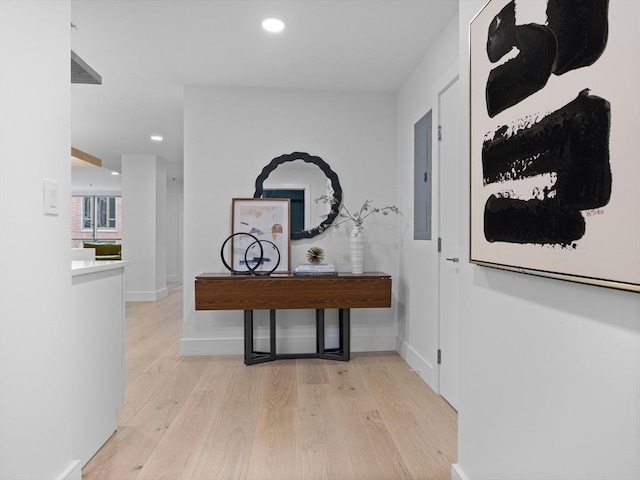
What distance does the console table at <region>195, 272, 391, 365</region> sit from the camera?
312 cm

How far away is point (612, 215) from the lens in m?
0.80

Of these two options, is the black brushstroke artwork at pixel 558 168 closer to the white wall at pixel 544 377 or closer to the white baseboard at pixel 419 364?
the white wall at pixel 544 377

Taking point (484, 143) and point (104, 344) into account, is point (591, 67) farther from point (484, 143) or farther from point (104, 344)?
point (104, 344)

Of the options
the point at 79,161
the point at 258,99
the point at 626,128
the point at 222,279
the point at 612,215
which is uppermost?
the point at 258,99

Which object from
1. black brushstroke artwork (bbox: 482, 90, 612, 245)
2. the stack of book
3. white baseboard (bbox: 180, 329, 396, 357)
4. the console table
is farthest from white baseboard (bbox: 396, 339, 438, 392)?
black brushstroke artwork (bbox: 482, 90, 612, 245)

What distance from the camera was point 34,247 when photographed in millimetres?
1327

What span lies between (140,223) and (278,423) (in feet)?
17.1

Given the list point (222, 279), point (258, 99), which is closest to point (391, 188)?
point (258, 99)

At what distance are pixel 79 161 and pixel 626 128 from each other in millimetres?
4835

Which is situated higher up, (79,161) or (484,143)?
Result: (79,161)

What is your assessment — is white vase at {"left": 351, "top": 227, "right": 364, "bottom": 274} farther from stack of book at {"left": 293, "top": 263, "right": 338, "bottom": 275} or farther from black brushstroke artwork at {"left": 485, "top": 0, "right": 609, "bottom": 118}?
black brushstroke artwork at {"left": 485, "top": 0, "right": 609, "bottom": 118}

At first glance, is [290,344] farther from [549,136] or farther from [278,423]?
[549,136]

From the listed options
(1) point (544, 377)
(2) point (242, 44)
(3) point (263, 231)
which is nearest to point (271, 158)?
(3) point (263, 231)

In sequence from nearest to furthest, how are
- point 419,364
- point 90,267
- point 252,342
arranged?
1. point 90,267
2. point 419,364
3. point 252,342
